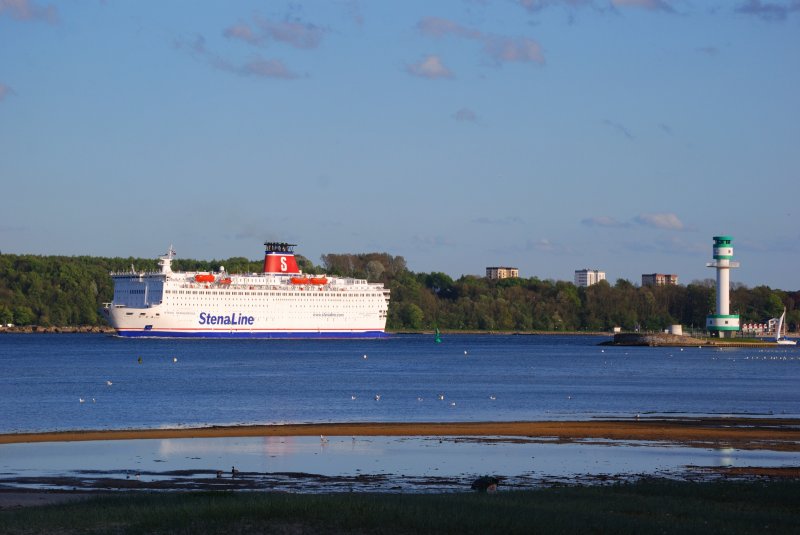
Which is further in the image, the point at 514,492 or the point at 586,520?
the point at 514,492

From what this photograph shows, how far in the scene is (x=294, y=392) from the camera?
5066cm

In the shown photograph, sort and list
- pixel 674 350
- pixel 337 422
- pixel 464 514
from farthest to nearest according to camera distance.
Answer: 1. pixel 674 350
2. pixel 337 422
3. pixel 464 514

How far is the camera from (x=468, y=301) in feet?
619

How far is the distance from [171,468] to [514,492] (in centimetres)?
849

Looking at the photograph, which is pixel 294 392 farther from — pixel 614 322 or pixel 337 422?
pixel 614 322

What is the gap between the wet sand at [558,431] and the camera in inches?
1219

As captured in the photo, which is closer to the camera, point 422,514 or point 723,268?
point 422,514

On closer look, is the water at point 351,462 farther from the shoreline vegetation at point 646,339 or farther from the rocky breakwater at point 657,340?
the rocky breakwater at point 657,340

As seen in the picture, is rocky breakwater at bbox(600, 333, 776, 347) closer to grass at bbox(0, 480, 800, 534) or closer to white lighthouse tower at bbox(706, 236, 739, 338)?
white lighthouse tower at bbox(706, 236, 739, 338)

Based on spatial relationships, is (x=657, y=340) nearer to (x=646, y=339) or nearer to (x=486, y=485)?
(x=646, y=339)

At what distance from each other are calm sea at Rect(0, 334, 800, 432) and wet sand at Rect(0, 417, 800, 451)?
231cm

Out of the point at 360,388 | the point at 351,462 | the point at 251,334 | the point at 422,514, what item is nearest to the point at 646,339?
the point at 251,334

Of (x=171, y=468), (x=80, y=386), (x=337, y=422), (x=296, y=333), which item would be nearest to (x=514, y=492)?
(x=171, y=468)

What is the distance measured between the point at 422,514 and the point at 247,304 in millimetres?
109705
